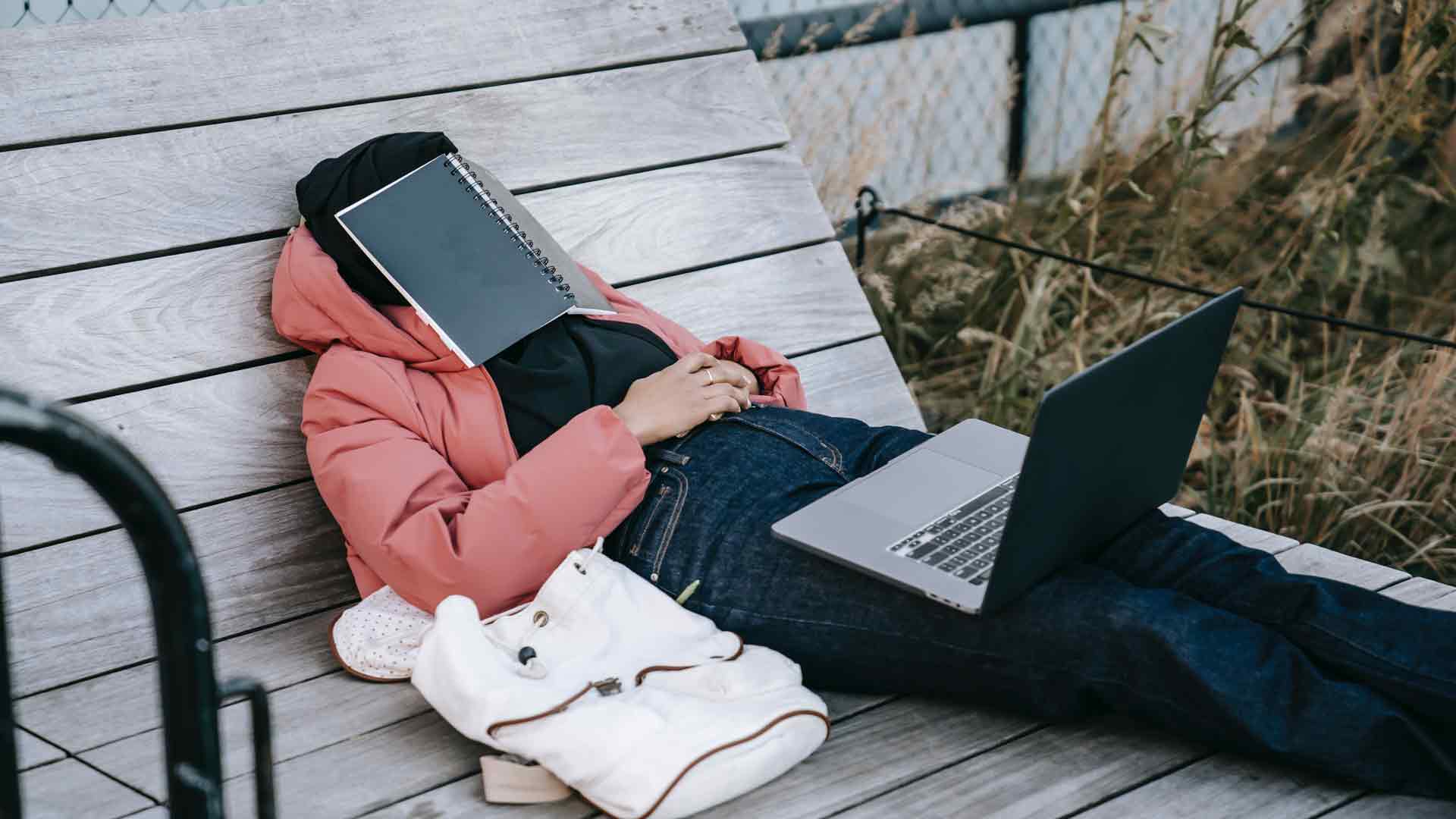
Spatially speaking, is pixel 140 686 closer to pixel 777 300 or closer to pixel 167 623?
pixel 167 623

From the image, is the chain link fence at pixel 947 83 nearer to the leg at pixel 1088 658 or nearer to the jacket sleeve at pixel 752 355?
the jacket sleeve at pixel 752 355

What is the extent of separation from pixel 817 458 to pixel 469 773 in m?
0.64

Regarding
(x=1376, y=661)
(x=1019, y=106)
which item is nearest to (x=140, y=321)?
(x=1376, y=661)

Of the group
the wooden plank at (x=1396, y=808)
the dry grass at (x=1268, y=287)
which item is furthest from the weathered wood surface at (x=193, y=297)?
the wooden plank at (x=1396, y=808)

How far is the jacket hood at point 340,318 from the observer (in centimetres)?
182

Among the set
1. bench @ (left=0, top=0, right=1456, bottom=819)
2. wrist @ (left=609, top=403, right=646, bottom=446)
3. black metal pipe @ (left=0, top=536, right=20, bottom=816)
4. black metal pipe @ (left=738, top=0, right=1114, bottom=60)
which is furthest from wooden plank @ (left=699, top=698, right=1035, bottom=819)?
black metal pipe @ (left=738, top=0, right=1114, bottom=60)

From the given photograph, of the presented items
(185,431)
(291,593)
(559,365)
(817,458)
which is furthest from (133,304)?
(817,458)

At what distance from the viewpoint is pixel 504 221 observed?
2.02m

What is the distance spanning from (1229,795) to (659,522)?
0.77 m

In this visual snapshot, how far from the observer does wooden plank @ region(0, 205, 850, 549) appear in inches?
71.5

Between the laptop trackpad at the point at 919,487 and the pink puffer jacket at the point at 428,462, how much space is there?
30 cm

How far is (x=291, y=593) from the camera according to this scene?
6.50ft

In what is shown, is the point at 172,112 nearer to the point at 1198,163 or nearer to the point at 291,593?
the point at 291,593

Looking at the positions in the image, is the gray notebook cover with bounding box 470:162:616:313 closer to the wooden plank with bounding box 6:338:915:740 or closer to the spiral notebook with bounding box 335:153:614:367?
the spiral notebook with bounding box 335:153:614:367
